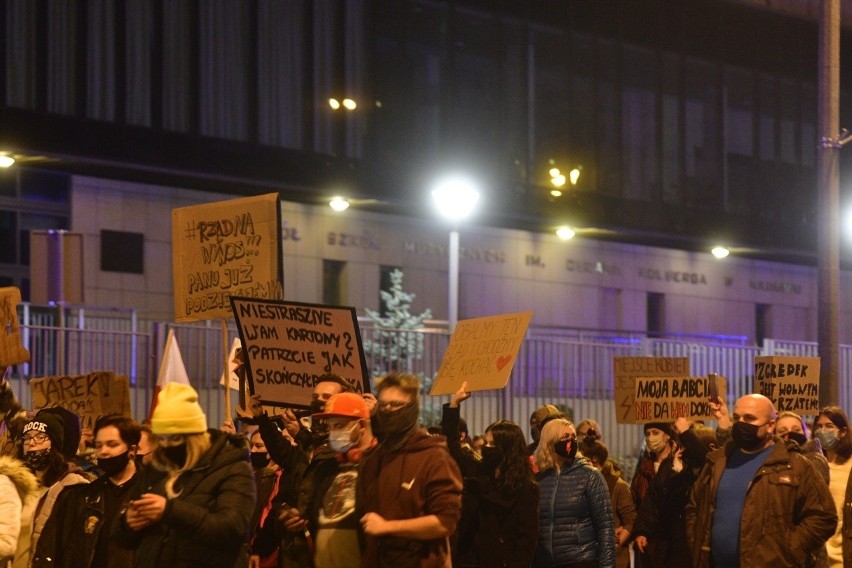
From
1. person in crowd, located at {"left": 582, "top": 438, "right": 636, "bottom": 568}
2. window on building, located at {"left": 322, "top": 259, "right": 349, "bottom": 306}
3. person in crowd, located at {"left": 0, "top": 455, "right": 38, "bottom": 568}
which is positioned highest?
window on building, located at {"left": 322, "top": 259, "right": 349, "bottom": 306}

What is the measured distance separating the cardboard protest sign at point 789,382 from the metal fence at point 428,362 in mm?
5596

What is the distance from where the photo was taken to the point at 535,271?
118ft

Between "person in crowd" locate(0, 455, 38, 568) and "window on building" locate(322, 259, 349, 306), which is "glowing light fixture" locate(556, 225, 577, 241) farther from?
"person in crowd" locate(0, 455, 38, 568)

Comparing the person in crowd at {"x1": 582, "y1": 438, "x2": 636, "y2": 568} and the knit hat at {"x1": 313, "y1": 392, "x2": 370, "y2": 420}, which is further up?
the knit hat at {"x1": 313, "y1": 392, "x2": 370, "y2": 420}

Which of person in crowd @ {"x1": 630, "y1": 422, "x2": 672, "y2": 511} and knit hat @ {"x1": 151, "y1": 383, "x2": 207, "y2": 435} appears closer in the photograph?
knit hat @ {"x1": 151, "y1": 383, "x2": 207, "y2": 435}

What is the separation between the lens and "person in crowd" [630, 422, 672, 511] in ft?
41.7

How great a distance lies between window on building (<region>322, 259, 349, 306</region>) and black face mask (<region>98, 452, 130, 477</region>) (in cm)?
2306

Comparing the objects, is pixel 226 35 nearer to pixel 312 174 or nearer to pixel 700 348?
pixel 312 174

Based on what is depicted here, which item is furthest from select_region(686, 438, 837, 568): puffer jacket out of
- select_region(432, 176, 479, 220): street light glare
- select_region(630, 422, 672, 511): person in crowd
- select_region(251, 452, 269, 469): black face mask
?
select_region(432, 176, 479, 220): street light glare

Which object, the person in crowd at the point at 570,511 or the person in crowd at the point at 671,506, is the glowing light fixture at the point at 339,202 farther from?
the person in crowd at the point at 570,511

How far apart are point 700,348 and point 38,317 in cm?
1035

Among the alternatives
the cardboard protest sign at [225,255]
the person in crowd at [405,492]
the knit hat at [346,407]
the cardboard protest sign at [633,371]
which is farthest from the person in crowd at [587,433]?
the person in crowd at [405,492]

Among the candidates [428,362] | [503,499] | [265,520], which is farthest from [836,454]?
[428,362]

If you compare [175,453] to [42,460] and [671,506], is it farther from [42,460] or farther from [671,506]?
[671,506]
